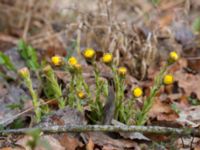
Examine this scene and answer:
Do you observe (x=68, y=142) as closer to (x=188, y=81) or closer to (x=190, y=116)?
(x=190, y=116)

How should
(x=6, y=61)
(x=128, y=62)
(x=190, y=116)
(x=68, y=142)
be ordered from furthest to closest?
(x=128, y=62), (x=6, y=61), (x=190, y=116), (x=68, y=142)

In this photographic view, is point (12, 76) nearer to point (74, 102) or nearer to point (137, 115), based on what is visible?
point (74, 102)

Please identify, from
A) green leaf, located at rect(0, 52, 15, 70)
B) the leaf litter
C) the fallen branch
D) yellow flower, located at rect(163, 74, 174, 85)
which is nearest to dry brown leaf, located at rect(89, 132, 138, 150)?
the leaf litter

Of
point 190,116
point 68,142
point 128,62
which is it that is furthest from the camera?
point 128,62

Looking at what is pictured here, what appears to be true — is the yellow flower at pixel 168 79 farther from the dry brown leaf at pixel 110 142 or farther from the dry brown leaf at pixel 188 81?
the dry brown leaf at pixel 188 81

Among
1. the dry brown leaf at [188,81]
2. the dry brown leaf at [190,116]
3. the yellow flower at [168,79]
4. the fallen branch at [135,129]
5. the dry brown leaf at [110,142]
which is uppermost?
the yellow flower at [168,79]

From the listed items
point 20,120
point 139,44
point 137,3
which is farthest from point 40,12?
point 20,120

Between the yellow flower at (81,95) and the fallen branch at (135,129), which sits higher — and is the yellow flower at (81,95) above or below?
above

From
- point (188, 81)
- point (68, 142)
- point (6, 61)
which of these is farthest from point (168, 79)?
point (6, 61)

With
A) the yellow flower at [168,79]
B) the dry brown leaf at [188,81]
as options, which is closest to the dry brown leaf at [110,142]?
the yellow flower at [168,79]

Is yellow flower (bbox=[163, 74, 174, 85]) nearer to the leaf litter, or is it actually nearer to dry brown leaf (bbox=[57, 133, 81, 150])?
the leaf litter

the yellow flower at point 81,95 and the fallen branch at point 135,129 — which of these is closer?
the fallen branch at point 135,129
